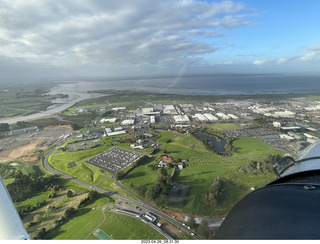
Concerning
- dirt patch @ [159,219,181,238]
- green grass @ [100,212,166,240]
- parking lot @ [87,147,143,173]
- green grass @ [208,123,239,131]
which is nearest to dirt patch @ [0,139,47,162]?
parking lot @ [87,147,143,173]

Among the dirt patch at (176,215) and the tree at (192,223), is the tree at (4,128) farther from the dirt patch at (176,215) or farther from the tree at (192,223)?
the tree at (192,223)

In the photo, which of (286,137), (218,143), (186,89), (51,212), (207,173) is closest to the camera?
(51,212)

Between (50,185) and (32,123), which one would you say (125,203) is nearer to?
(50,185)

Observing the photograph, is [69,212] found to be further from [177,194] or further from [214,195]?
[214,195]

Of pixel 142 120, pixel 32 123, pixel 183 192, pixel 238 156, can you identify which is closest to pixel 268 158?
pixel 238 156

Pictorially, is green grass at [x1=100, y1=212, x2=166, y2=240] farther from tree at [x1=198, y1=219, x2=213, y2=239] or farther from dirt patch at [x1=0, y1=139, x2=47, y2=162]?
dirt patch at [x1=0, y1=139, x2=47, y2=162]

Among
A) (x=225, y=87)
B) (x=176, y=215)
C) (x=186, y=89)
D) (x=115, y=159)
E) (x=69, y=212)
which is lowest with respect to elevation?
(x=69, y=212)

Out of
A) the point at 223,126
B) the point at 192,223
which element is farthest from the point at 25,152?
the point at 223,126
